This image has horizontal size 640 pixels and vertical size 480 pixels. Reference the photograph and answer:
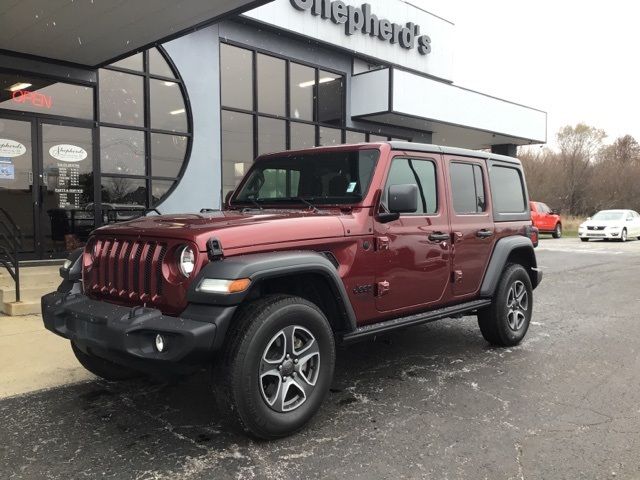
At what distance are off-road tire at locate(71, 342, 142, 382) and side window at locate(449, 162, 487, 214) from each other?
3031 millimetres

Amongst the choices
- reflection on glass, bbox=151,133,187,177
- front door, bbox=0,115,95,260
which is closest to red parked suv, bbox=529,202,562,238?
reflection on glass, bbox=151,133,187,177

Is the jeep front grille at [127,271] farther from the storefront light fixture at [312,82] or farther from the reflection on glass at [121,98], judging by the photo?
the storefront light fixture at [312,82]

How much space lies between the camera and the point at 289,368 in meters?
3.26

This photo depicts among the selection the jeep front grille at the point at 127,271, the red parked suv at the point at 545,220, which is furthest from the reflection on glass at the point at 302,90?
the red parked suv at the point at 545,220

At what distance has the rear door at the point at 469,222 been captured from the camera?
464 centimetres

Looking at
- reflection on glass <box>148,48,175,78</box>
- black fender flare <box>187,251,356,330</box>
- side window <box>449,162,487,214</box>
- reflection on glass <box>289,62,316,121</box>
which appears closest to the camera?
black fender flare <box>187,251,356,330</box>

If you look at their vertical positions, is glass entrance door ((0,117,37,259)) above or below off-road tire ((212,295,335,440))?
above

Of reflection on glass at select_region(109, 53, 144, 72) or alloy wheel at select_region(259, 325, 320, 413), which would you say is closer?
alloy wheel at select_region(259, 325, 320, 413)

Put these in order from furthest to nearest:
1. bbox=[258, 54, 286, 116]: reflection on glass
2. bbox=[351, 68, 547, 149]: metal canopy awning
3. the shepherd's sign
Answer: bbox=[351, 68, 547, 149]: metal canopy awning < the shepherd's sign < bbox=[258, 54, 286, 116]: reflection on glass

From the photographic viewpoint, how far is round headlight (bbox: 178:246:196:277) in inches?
121

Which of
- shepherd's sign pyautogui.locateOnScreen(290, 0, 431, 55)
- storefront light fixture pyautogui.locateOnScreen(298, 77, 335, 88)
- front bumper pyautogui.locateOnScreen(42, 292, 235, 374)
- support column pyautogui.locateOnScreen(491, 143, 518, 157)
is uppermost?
shepherd's sign pyautogui.locateOnScreen(290, 0, 431, 55)

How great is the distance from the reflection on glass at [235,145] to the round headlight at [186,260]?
972cm

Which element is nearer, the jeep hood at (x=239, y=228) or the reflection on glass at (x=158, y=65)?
the jeep hood at (x=239, y=228)

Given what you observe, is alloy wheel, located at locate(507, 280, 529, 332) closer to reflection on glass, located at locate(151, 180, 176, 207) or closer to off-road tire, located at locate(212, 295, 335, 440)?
off-road tire, located at locate(212, 295, 335, 440)
